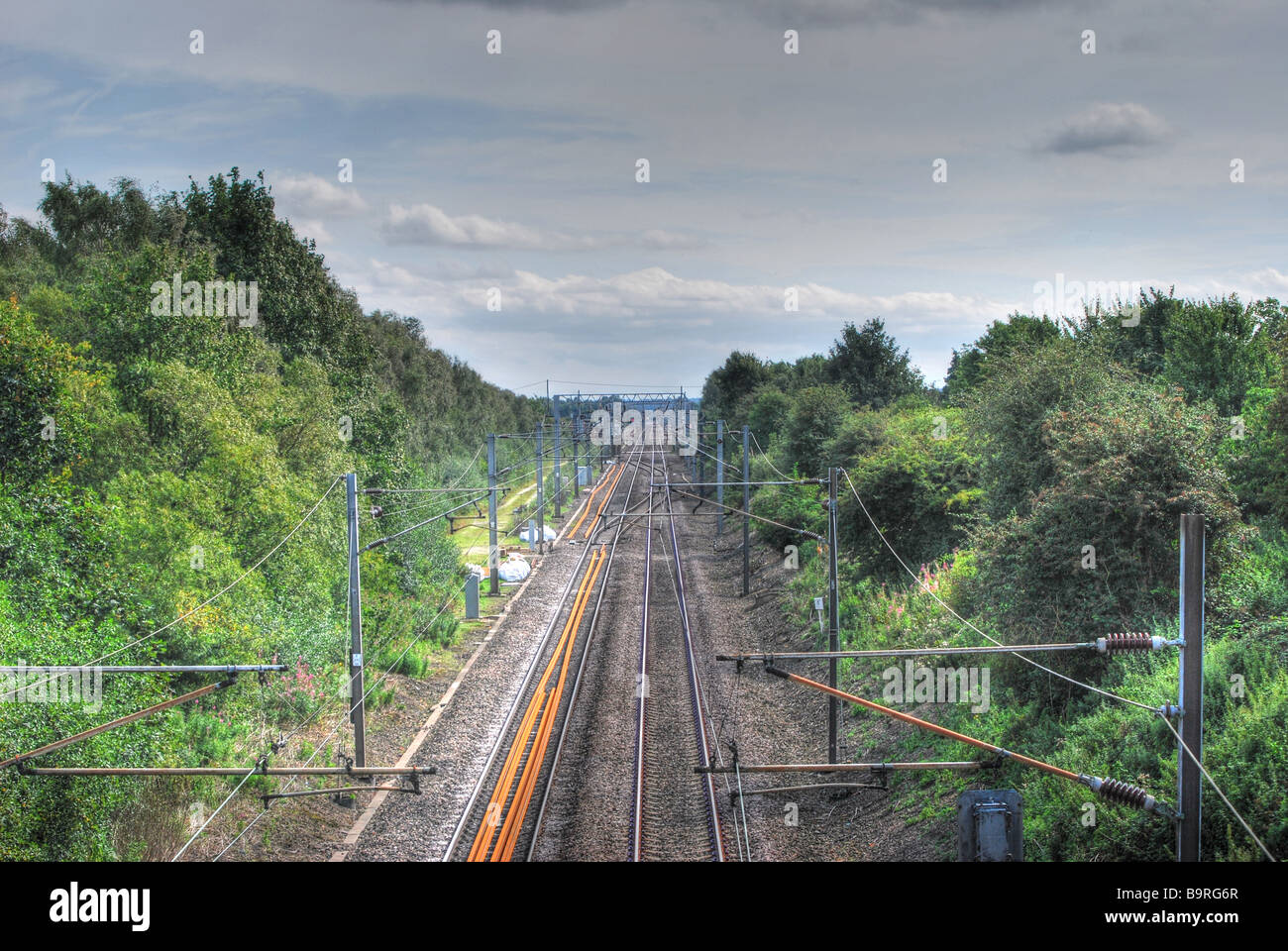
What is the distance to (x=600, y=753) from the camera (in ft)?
58.2

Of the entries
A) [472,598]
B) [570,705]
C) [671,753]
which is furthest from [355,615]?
[472,598]

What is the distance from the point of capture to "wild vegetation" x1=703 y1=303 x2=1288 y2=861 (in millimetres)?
10703

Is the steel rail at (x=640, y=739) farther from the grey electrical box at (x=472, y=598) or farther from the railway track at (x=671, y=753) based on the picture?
the grey electrical box at (x=472, y=598)

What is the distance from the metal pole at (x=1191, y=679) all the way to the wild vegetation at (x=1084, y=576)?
151cm

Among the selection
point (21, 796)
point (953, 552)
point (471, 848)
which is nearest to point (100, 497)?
point (21, 796)

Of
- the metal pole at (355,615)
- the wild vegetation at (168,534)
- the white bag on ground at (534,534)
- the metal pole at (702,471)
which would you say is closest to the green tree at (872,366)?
the metal pole at (702,471)

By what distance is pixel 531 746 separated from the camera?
1833 centimetres

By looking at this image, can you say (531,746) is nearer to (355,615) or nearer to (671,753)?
(671,753)

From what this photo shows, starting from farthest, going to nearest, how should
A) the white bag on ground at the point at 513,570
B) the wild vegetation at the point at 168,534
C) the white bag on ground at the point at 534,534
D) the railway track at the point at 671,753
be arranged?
the white bag on ground at the point at 534,534, the white bag on ground at the point at 513,570, the railway track at the point at 671,753, the wild vegetation at the point at 168,534

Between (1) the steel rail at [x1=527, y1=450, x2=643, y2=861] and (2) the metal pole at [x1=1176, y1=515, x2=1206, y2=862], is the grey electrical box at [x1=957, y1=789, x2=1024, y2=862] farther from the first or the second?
(1) the steel rail at [x1=527, y1=450, x2=643, y2=861]

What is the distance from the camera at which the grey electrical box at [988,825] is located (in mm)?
7793

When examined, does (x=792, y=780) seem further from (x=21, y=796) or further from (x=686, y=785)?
(x=21, y=796)

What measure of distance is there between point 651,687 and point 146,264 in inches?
677

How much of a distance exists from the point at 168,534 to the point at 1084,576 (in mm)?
16652
